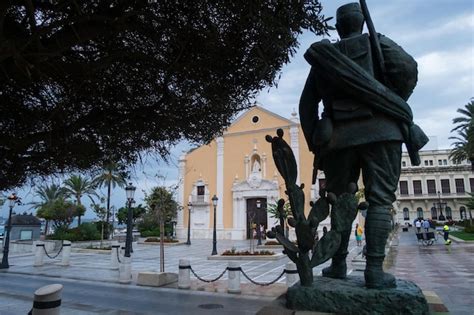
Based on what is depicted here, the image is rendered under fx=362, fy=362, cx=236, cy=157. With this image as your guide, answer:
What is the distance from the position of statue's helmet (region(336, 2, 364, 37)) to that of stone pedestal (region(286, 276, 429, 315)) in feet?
6.90

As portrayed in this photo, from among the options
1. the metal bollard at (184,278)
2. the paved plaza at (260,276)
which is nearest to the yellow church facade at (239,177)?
the paved plaza at (260,276)

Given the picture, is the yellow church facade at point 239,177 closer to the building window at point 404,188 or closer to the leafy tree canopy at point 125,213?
the leafy tree canopy at point 125,213

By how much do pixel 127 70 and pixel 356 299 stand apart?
3855mm

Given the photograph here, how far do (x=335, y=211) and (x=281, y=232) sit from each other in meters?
0.43

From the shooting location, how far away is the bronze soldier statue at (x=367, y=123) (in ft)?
8.92

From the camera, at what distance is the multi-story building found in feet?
206

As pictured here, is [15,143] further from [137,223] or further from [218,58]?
[137,223]

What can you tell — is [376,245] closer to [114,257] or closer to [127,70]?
[127,70]

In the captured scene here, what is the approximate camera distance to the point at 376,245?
2.68 meters

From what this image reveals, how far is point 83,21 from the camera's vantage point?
10.4 feet

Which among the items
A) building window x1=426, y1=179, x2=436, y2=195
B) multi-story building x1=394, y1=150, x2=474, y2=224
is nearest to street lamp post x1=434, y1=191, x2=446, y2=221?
multi-story building x1=394, y1=150, x2=474, y2=224

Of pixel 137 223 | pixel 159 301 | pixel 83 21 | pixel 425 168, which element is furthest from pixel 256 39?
pixel 425 168

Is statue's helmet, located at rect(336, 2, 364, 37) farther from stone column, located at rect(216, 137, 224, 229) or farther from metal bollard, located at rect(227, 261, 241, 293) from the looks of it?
stone column, located at rect(216, 137, 224, 229)

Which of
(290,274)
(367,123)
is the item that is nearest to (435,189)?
(290,274)
